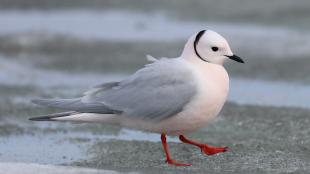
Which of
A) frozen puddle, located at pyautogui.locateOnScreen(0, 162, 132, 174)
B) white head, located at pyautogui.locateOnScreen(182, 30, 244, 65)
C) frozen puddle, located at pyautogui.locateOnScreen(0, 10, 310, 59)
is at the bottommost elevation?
frozen puddle, located at pyautogui.locateOnScreen(0, 162, 132, 174)

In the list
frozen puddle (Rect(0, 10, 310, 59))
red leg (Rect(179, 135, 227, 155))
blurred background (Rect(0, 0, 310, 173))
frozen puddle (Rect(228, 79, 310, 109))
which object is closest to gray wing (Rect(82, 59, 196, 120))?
blurred background (Rect(0, 0, 310, 173))

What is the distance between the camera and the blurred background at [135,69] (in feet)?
19.8

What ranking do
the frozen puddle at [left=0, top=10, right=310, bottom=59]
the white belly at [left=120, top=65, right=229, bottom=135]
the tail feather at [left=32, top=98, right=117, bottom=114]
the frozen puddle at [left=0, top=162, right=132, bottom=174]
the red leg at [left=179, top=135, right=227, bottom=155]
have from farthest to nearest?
the frozen puddle at [left=0, top=10, right=310, bottom=59], the red leg at [left=179, top=135, right=227, bottom=155], the tail feather at [left=32, top=98, right=117, bottom=114], the white belly at [left=120, top=65, right=229, bottom=135], the frozen puddle at [left=0, top=162, right=132, bottom=174]

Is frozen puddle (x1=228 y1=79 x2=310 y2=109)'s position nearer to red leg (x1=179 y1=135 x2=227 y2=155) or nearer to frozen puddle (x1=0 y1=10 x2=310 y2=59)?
frozen puddle (x1=0 y1=10 x2=310 y2=59)

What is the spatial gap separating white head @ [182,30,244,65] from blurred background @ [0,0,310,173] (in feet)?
2.28

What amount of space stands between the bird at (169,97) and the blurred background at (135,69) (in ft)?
0.99

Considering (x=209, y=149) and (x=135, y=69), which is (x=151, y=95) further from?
(x=135, y=69)

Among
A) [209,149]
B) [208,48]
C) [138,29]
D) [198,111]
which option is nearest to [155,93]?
[198,111]

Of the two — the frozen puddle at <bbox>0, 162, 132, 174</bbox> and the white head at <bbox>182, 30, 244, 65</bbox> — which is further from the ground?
the white head at <bbox>182, 30, 244, 65</bbox>

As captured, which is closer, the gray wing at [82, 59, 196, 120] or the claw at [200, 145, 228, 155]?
the gray wing at [82, 59, 196, 120]

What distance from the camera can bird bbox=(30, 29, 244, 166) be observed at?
5.61m

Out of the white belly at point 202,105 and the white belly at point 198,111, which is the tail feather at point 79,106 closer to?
the white belly at point 198,111

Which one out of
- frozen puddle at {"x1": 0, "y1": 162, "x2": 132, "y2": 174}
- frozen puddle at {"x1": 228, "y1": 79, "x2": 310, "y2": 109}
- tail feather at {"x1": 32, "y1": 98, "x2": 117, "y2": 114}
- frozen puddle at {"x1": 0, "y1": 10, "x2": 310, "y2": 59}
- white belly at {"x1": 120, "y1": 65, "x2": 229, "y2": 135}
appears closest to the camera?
frozen puddle at {"x1": 0, "y1": 162, "x2": 132, "y2": 174}

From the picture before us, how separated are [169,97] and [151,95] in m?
0.14
